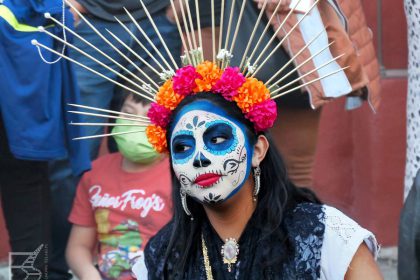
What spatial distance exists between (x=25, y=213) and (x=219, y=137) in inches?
64.3

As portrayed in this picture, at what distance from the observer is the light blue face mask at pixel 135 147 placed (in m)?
4.27

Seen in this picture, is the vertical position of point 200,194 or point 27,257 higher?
point 200,194

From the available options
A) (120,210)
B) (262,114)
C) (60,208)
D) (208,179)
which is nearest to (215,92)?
(262,114)

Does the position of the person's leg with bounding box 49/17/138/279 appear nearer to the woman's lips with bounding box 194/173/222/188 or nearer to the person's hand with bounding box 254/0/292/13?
the person's hand with bounding box 254/0/292/13

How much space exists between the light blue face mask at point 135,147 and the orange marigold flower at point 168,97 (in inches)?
50.6

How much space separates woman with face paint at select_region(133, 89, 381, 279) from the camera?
113 inches

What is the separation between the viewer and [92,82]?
449cm

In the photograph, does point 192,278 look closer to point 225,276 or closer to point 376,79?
point 225,276

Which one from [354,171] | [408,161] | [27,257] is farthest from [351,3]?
[27,257]

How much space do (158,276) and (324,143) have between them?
7.85 ft

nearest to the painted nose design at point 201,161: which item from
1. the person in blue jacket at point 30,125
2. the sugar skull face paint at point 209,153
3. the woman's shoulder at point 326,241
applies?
the sugar skull face paint at point 209,153

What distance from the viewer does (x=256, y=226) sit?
297 centimetres

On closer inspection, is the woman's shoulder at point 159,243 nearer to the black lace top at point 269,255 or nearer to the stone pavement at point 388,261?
the black lace top at point 269,255

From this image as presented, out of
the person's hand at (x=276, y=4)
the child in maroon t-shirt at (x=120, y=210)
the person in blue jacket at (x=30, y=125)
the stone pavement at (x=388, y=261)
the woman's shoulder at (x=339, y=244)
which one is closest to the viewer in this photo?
the woman's shoulder at (x=339, y=244)
